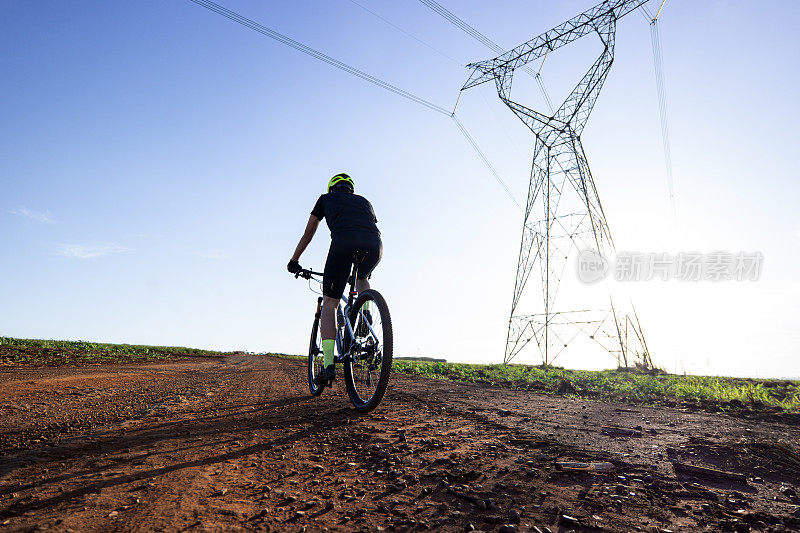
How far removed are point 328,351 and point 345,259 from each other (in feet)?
3.85

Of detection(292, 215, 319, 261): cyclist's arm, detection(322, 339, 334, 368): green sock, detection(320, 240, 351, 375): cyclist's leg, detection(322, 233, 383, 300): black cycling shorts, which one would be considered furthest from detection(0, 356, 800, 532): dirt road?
detection(292, 215, 319, 261): cyclist's arm

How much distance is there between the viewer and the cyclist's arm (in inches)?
212

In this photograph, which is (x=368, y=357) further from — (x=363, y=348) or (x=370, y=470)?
(x=370, y=470)

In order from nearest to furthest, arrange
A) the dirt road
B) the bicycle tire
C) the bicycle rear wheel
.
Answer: the dirt road
the bicycle rear wheel
the bicycle tire

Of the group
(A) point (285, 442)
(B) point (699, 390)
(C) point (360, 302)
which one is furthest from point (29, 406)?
(B) point (699, 390)

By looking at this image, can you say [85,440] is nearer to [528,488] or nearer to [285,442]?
[285,442]

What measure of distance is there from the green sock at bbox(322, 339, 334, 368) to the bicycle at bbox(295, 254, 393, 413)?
0.11 meters

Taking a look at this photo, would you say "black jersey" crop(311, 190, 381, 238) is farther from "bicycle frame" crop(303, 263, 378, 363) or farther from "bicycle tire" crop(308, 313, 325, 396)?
"bicycle tire" crop(308, 313, 325, 396)

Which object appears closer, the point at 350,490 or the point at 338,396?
the point at 350,490

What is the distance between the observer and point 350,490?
2258mm

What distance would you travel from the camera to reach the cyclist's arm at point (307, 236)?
538cm

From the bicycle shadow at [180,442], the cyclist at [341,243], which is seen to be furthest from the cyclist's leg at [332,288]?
the bicycle shadow at [180,442]

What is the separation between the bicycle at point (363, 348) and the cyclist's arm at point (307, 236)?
0.48 metres

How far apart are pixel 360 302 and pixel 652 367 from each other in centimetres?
1680
